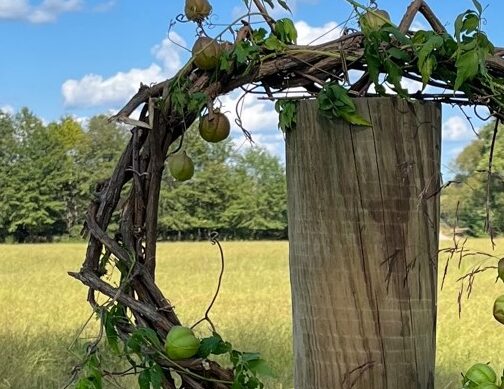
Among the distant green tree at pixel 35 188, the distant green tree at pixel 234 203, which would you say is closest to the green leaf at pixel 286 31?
the distant green tree at pixel 234 203

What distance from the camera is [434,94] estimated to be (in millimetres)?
1547

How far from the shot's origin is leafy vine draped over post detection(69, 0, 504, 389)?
4.75 feet

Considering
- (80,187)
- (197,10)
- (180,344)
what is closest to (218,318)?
(180,344)

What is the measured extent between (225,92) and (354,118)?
0.28 m

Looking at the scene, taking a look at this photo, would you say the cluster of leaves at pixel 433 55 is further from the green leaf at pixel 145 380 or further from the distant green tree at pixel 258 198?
the distant green tree at pixel 258 198

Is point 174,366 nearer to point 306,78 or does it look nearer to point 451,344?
point 306,78

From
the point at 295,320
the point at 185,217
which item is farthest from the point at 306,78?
the point at 185,217

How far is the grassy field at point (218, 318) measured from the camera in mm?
5031

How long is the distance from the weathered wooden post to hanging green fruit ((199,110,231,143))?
5.2 inches

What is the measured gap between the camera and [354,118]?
58.1 inches

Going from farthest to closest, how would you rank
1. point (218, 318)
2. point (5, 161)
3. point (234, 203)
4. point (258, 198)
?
point (5, 161), point (258, 198), point (234, 203), point (218, 318)

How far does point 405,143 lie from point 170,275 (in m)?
14.3

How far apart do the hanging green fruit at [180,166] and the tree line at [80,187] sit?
34157 millimetres

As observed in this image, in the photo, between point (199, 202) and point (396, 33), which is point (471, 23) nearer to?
point (396, 33)
